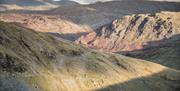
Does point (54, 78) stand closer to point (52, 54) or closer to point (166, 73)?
point (52, 54)

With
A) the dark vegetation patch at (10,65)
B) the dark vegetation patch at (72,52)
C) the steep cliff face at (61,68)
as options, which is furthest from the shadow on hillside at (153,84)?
the dark vegetation patch at (10,65)

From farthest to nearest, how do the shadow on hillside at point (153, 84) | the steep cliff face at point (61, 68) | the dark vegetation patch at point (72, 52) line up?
the dark vegetation patch at point (72, 52) < the shadow on hillside at point (153, 84) < the steep cliff face at point (61, 68)

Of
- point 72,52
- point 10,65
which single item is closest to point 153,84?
point 72,52

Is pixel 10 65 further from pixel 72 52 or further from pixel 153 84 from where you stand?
pixel 153 84

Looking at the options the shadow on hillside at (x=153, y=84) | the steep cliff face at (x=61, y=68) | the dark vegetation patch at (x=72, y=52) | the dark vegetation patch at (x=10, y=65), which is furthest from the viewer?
the dark vegetation patch at (x=72, y=52)

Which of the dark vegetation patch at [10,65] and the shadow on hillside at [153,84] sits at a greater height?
the dark vegetation patch at [10,65]

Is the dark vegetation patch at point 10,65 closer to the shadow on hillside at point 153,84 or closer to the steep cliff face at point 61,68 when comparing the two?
the steep cliff face at point 61,68

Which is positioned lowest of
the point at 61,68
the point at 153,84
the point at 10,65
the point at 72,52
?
the point at 153,84

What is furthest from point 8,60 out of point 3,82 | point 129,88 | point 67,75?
point 129,88
